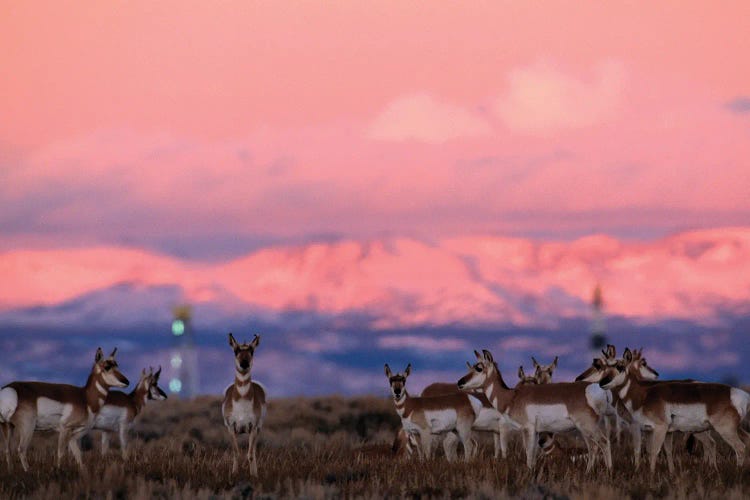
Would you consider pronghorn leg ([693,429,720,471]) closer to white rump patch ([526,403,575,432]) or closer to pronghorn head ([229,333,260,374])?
white rump patch ([526,403,575,432])

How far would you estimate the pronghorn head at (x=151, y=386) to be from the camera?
82.7 feet

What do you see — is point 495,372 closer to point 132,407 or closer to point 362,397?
point 132,407

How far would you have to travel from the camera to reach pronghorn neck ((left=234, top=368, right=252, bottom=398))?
19391 millimetres

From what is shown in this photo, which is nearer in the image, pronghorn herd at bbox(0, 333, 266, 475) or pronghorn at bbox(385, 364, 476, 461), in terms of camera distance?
pronghorn herd at bbox(0, 333, 266, 475)

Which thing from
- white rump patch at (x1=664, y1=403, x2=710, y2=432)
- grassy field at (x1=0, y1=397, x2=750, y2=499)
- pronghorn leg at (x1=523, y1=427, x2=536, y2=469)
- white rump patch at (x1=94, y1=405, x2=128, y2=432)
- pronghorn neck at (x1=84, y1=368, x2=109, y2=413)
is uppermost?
pronghorn neck at (x1=84, y1=368, x2=109, y2=413)

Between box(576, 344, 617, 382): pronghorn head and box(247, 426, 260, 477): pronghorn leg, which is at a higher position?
box(576, 344, 617, 382): pronghorn head

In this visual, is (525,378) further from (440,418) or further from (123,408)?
(123,408)

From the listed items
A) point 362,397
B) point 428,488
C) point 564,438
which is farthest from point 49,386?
point 362,397

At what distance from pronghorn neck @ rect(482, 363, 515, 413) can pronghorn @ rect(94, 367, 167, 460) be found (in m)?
6.99

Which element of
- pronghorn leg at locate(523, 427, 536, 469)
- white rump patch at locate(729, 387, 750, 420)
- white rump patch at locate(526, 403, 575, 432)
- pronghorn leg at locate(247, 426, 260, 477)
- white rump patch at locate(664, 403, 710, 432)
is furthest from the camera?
white rump patch at locate(526, 403, 575, 432)

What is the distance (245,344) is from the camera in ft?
63.7

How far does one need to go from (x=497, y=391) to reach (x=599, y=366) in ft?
6.24

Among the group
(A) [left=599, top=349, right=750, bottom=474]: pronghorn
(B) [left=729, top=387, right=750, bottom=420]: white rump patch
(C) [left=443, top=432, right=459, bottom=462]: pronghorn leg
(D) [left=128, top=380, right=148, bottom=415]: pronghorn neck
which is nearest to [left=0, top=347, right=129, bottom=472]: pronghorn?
(D) [left=128, top=380, right=148, bottom=415]: pronghorn neck

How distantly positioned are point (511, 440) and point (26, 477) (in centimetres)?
1264
